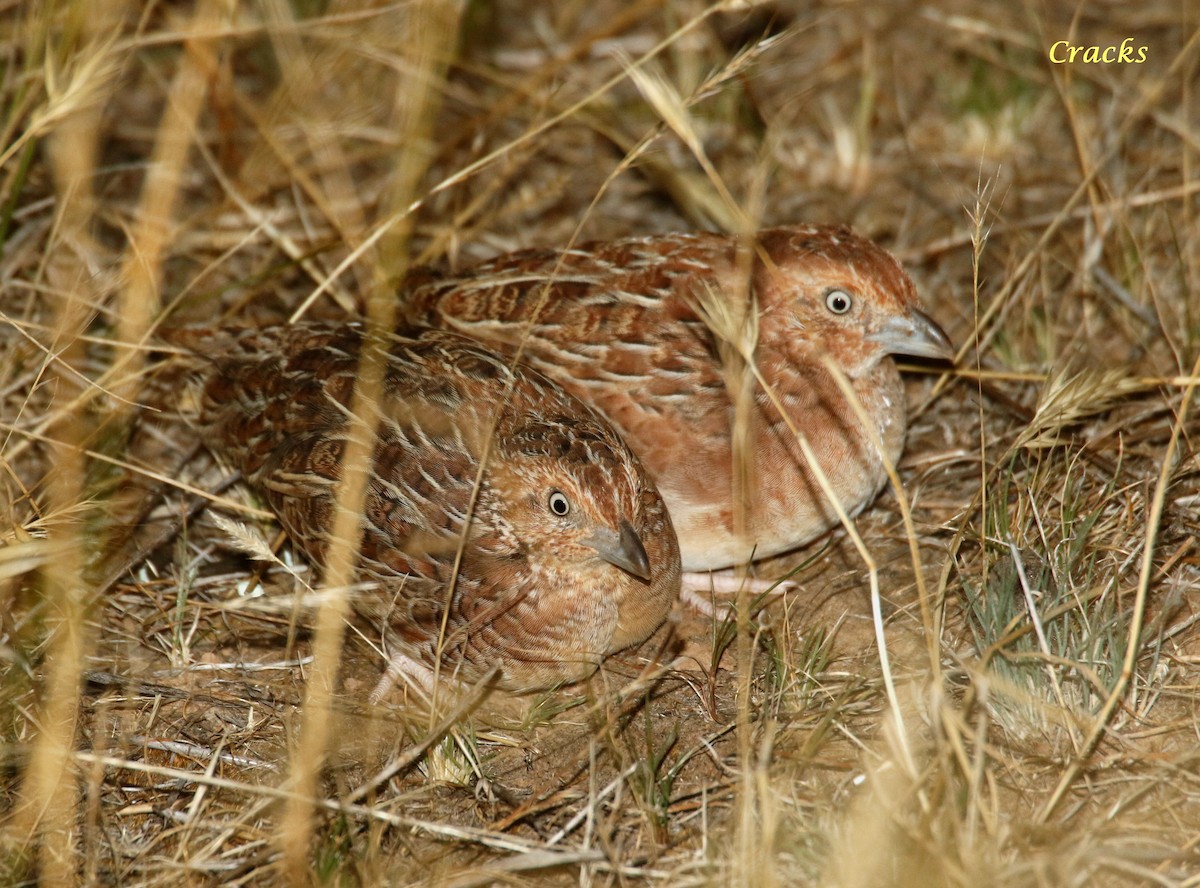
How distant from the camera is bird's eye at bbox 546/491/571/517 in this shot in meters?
4.23

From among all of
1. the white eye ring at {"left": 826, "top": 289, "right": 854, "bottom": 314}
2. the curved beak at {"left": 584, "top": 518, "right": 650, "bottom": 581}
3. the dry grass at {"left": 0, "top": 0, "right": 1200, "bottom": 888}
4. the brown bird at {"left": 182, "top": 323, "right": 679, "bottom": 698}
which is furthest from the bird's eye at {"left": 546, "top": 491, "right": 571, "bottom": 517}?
the white eye ring at {"left": 826, "top": 289, "right": 854, "bottom": 314}

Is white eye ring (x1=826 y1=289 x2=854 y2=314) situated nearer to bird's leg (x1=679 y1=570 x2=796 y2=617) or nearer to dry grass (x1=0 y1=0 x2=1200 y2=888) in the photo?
dry grass (x1=0 y1=0 x2=1200 y2=888)

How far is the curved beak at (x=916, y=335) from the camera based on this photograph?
485cm

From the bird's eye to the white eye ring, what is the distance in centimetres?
139

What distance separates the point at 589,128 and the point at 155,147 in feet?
7.49

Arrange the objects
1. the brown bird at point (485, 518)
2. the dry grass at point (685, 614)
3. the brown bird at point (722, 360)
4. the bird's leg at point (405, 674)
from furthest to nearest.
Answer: the brown bird at point (722, 360), the bird's leg at point (405, 674), the brown bird at point (485, 518), the dry grass at point (685, 614)

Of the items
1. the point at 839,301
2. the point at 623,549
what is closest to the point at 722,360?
the point at 839,301

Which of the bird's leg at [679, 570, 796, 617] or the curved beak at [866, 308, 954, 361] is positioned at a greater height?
the curved beak at [866, 308, 954, 361]

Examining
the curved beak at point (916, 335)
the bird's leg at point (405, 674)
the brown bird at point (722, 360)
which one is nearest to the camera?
the bird's leg at point (405, 674)

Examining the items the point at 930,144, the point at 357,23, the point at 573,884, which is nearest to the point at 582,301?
the point at 357,23

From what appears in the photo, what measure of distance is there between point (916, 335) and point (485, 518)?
71.5 inches

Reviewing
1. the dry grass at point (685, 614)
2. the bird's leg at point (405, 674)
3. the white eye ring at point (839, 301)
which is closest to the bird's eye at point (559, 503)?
the dry grass at point (685, 614)

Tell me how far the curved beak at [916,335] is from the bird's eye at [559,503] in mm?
1492

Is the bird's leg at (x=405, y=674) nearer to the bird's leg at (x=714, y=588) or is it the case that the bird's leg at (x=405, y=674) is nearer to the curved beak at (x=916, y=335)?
the bird's leg at (x=714, y=588)
